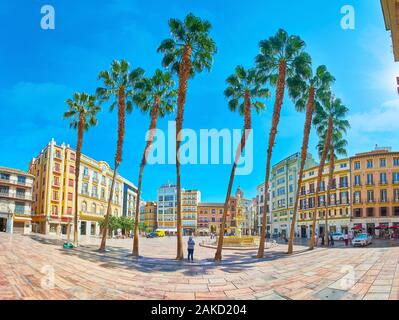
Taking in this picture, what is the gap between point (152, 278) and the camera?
34.7ft

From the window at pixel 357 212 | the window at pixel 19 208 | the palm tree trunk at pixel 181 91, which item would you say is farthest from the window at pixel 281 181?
the palm tree trunk at pixel 181 91

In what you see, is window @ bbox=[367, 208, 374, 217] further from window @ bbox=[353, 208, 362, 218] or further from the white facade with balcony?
the white facade with balcony

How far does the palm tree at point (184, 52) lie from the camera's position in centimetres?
1820

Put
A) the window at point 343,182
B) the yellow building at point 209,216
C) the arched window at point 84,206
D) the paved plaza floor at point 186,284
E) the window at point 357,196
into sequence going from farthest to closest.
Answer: the yellow building at point 209,216 < the arched window at point 84,206 < the window at point 343,182 < the window at point 357,196 < the paved plaza floor at point 186,284

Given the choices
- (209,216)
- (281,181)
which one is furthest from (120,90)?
(209,216)

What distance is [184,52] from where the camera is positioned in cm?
1858

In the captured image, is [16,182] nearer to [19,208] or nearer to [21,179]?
[21,179]

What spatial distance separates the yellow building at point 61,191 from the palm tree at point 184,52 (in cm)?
3829

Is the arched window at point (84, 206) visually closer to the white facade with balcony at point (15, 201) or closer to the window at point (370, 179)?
the white facade with balcony at point (15, 201)

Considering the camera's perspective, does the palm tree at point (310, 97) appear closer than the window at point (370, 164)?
Yes

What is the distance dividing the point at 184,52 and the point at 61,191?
47377mm
